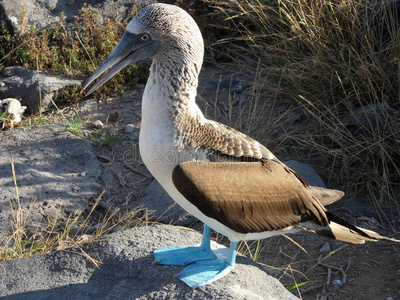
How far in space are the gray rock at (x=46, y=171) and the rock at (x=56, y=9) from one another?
2.10 metres

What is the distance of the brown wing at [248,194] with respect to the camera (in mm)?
3002

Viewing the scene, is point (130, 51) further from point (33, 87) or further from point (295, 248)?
point (33, 87)

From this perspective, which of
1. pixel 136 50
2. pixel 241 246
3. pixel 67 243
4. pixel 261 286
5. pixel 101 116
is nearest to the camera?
pixel 136 50

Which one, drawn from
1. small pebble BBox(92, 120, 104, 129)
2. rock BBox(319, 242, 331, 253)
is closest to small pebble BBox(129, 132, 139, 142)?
small pebble BBox(92, 120, 104, 129)

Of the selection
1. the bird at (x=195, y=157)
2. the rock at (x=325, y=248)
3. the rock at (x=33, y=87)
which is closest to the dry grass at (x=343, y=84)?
the rock at (x=325, y=248)

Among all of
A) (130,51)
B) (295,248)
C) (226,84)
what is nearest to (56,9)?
(226,84)

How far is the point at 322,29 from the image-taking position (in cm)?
564

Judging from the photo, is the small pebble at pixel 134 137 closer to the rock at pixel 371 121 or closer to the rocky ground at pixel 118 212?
the rocky ground at pixel 118 212

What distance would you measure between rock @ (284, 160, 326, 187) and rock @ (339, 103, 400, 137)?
1.79ft

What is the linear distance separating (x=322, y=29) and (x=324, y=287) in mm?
2889

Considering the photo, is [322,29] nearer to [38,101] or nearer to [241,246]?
[241,246]

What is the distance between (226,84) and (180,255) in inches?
147

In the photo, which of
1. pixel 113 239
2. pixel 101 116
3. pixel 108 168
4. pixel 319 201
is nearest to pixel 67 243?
pixel 113 239

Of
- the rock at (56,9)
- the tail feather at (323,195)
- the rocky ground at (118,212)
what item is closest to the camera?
the rocky ground at (118,212)
